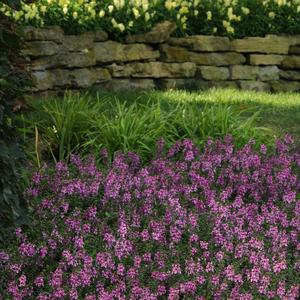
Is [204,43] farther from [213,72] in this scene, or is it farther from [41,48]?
[41,48]

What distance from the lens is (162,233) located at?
4184 mm

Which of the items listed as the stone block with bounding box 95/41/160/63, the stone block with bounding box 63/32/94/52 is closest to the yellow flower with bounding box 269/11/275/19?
the stone block with bounding box 95/41/160/63

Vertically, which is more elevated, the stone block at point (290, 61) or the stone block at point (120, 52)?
the stone block at point (120, 52)

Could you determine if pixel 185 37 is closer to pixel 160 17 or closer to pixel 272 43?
pixel 160 17

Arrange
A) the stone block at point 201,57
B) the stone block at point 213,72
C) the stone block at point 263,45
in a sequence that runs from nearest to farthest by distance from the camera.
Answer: the stone block at point 201,57 → the stone block at point 213,72 → the stone block at point 263,45

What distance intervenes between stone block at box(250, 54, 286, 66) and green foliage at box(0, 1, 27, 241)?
6.72 m

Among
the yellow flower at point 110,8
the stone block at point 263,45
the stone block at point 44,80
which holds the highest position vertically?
the yellow flower at point 110,8

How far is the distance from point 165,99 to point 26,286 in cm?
481

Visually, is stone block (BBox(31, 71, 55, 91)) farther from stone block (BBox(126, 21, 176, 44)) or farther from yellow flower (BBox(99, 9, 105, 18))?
stone block (BBox(126, 21, 176, 44))

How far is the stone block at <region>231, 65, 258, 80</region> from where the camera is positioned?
33.2ft

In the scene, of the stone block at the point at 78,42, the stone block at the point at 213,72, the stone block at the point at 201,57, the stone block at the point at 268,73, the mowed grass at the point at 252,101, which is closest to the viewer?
the mowed grass at the point at 252,101

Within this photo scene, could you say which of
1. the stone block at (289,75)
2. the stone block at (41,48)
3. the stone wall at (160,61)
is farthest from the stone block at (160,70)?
the stone block at (289,75)

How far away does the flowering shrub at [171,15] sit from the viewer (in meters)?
8.59

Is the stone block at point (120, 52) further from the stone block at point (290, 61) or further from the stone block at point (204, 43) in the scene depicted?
the stone block at point (290, 61)
